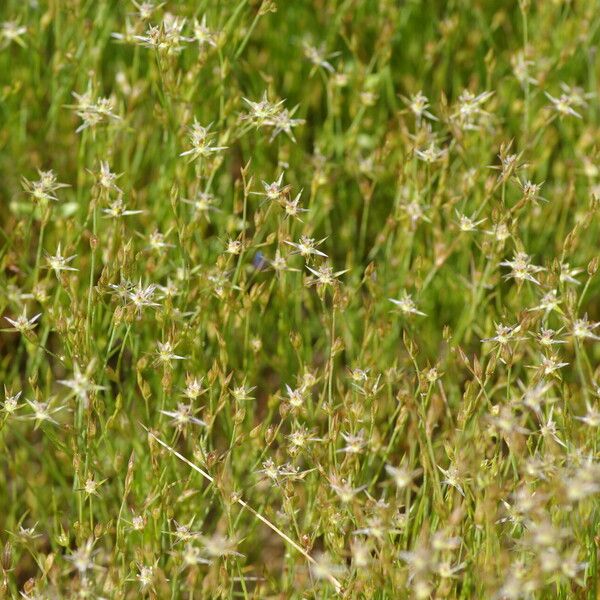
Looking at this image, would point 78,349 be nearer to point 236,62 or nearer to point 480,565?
point 480,565

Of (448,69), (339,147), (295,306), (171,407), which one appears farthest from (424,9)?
(171,407)

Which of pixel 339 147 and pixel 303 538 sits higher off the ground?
pixel 339 147

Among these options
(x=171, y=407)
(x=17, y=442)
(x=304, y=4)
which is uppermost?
(x=304, y=4)

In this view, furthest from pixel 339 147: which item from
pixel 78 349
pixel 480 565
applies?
pixel 480 565

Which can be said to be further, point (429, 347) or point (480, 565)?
point (429, 347)

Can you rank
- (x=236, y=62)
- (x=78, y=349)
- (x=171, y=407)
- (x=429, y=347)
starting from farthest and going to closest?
1. (x=236, y=62)
2. (x=429, y=347)
3. (x=171, y=407)
4. (x=78, y=349)

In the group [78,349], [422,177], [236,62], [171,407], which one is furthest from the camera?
[236,62]
